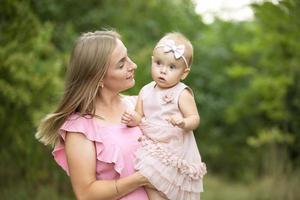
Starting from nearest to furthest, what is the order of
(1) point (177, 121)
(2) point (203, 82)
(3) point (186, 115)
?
1. (1) point (177, 121)
2. (3) point (186, 115)
3. (2) point (203, 82)

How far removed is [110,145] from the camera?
292 centimetres

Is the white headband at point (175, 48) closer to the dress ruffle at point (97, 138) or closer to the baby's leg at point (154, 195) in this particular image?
the dress ruffle at point (97, 138)

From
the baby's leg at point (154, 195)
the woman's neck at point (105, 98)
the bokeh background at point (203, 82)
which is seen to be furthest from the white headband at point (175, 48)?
the bokeh background at point (203, 82)

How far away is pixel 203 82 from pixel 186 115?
9379mm

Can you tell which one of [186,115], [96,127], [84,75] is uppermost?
[84,75]

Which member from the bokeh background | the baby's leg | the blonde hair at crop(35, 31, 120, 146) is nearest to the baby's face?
the blonde hair at crop(35, 31, 120, 146)

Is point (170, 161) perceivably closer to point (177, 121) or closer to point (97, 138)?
point (177, 121)

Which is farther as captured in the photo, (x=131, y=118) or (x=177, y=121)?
(x=131, y=118)

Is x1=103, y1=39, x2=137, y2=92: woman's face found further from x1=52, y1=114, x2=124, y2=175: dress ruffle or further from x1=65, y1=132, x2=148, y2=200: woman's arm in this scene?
x1=65, y1=132, x2=148, y2=200: woman's arm

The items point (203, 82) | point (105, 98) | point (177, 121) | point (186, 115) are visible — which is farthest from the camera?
point (203, 82)

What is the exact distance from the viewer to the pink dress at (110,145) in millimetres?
2887

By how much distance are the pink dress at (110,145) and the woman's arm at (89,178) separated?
4 centimetres

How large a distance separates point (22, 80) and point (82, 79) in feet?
12.5

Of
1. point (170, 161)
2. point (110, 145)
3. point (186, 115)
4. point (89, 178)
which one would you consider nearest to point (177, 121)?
point (186, 115)
